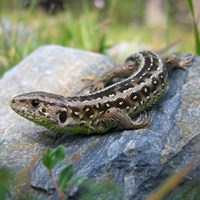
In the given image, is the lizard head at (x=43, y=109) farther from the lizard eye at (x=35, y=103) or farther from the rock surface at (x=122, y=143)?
the rock surface at (x=122, y=143)

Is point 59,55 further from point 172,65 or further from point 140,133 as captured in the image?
point 140,133

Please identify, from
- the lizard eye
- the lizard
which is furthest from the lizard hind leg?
the lizard eye

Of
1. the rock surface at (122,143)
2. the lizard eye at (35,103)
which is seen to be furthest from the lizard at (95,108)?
the rock surface at (122,143)

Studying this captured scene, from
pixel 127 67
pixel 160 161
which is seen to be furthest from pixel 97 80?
pixel 160 161

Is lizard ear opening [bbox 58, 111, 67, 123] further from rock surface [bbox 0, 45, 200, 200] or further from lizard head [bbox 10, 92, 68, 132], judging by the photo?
rock surface [bbox 0, 45, 200, 200]

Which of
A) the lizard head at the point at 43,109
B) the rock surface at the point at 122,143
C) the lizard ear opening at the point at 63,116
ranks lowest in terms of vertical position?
the rock surface at the point at 122,143

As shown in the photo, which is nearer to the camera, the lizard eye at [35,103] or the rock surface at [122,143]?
the rock surface at [122,143]

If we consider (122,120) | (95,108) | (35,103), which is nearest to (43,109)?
(35,103)
